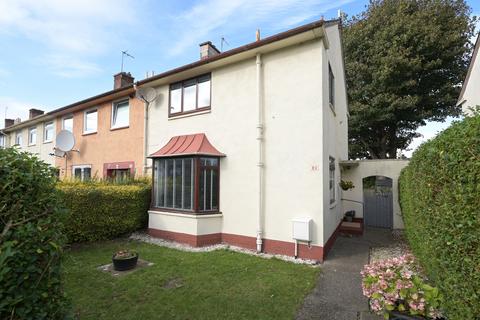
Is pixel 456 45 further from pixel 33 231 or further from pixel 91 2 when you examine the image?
pixel 33 231

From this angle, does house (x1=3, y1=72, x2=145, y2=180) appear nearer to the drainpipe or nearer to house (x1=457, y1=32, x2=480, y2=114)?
the drainpipe

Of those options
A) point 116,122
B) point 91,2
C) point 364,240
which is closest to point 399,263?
point 364,240

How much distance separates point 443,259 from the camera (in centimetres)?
325

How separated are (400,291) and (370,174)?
416 inches

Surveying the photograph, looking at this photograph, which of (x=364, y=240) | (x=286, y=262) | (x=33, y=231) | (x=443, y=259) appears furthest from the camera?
(x=364, y=240)

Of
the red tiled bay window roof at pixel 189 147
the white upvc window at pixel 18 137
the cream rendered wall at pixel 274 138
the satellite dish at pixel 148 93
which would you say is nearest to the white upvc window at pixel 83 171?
the satellite dish at pixel 148 93

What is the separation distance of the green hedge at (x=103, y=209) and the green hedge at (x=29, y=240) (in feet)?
21.6

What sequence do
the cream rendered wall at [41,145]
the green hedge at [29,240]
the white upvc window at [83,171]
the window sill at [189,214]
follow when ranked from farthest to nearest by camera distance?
the cream rendered wall at [41,145] < the white upvc window at [83,171] < the window sill at [189,214] < the green hedge at [29,240]

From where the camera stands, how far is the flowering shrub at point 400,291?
334cm

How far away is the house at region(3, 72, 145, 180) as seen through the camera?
488 inches

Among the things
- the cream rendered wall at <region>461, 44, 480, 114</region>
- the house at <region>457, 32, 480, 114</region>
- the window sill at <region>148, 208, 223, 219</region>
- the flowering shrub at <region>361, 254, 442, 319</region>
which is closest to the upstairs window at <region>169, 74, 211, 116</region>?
the window sill at <region>148, 208, 223, 219</region>

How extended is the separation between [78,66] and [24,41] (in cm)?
406

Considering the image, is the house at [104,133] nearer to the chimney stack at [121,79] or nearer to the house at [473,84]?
the chimney stack at [121,79]

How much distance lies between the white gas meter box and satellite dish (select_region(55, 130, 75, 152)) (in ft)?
45.4
